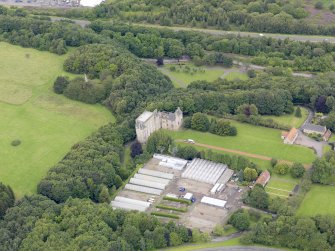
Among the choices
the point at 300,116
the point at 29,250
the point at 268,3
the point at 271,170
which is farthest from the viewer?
the point at 268,3

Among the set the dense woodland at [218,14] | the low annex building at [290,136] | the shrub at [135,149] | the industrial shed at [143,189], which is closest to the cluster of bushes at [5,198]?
the industrial shed at [143,189]

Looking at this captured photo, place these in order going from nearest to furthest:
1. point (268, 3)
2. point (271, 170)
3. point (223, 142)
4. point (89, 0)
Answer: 1. point (271, 170)
2. point (223, 142)
3. point (268, 3)
4. point (89, 0)

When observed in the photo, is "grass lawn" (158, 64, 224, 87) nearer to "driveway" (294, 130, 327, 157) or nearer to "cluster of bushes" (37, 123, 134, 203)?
"cluster of bushes" (37, 123, 134, 203)

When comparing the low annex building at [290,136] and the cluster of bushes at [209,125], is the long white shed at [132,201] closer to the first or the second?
the cluster of bushes at [209,125]

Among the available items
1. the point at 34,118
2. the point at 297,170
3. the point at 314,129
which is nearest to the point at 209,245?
the point at 297,170

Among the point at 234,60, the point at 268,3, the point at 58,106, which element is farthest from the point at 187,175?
the point at 268,3

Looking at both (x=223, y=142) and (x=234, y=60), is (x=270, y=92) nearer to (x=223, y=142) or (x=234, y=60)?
(x=223, y=142)

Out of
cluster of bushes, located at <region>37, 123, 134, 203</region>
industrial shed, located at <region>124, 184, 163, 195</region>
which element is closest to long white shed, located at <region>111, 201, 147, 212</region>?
cluster of bushes, located at <region>37, 123, 134, 203</region>
